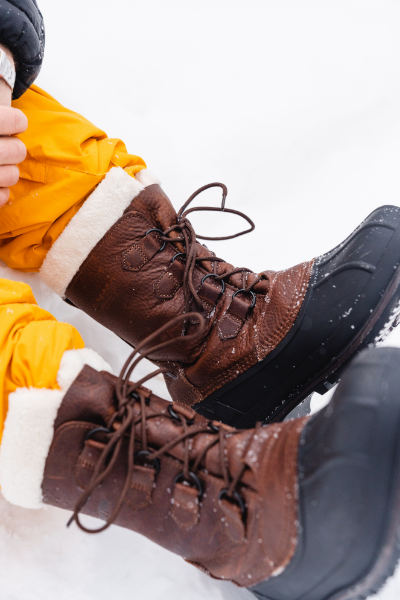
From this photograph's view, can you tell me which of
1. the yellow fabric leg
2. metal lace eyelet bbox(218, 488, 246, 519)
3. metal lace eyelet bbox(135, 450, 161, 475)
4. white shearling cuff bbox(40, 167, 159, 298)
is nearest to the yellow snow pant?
white shearling cuff bbox(40, 167, 159, 298)

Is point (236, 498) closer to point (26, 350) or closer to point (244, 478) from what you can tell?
point (244, 478)

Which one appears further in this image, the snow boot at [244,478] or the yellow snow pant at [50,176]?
the yellow snow pant at [50,176]

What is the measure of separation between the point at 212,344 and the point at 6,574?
516mm

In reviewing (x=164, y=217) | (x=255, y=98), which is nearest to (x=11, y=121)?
(x=164, y=217)

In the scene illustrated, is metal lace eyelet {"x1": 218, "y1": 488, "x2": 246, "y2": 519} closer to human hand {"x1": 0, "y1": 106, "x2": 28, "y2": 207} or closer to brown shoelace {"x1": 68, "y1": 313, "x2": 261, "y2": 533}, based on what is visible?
brown shoelace {"x1": 68, "y1": 313, "x2": 261, "y2": 533}

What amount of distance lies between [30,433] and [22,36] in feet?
2.04

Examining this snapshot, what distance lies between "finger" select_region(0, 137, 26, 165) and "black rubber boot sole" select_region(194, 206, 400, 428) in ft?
1.73

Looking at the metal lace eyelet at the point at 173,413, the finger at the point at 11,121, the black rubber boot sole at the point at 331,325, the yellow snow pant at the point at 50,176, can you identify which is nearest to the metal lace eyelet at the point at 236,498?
the metal lace eyelet at the point at 173,413

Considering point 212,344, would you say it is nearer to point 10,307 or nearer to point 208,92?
point 10,307

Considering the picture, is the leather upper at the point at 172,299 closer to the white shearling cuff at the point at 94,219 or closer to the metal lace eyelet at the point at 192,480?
the white shearling cuff at the point at 94,219

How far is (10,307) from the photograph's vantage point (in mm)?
648

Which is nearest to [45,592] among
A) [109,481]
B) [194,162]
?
[109,481]

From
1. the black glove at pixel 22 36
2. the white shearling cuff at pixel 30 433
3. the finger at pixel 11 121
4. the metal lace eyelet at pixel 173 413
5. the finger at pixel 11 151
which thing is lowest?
the white shearling cuff at pixel 30 433

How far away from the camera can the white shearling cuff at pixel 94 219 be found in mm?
782
